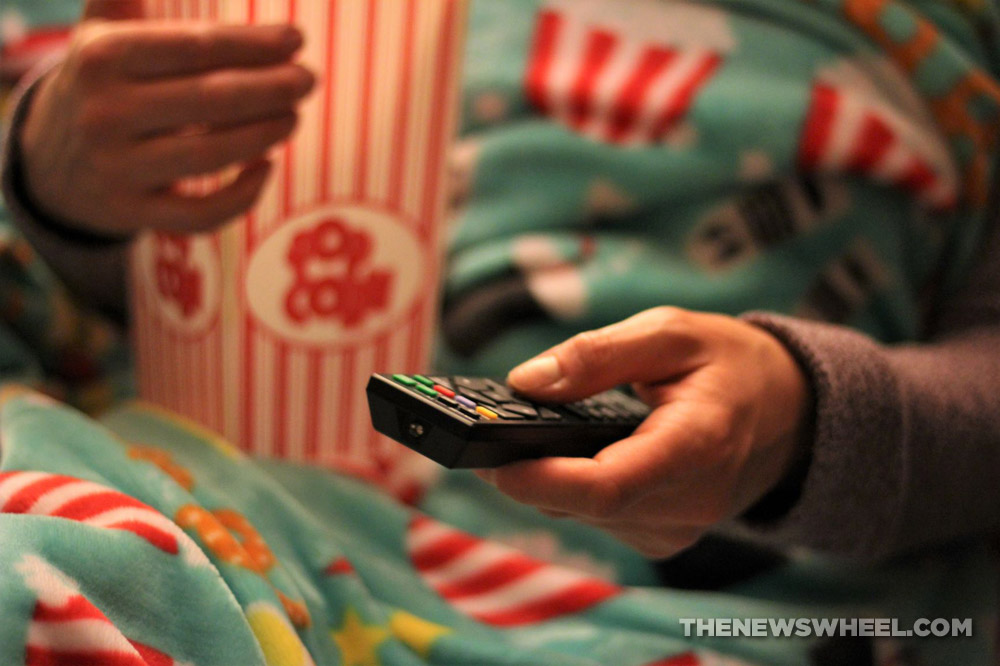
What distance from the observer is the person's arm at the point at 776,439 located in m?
0.32

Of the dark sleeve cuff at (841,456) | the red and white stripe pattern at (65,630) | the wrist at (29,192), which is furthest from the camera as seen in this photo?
the wrist at (29,192)

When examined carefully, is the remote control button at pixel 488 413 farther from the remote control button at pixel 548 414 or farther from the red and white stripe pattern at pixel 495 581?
the red and white stripe pattern at pixel 495 581

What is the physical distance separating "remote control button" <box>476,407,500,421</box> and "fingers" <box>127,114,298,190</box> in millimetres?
219

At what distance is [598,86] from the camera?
0.54 meters

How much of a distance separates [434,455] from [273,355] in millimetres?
208

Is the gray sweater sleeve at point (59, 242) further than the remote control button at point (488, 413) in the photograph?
Yes

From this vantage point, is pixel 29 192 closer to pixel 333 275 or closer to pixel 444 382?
pixel 333 275

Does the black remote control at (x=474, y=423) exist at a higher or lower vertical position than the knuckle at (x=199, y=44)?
lower

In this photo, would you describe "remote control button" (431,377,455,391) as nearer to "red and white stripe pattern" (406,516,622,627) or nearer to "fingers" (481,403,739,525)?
"fingers" (481,403,739,525)

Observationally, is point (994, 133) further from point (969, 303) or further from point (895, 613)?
point (895, 613)

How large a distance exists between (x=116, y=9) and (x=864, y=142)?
44 cm

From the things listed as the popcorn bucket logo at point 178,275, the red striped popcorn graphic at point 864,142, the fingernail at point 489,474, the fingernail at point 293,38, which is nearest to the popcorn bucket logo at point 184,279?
the popcorn bucket logo at point 178,275

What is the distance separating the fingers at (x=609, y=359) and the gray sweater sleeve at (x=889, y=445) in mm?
79

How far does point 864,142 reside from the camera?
52 centimetres
